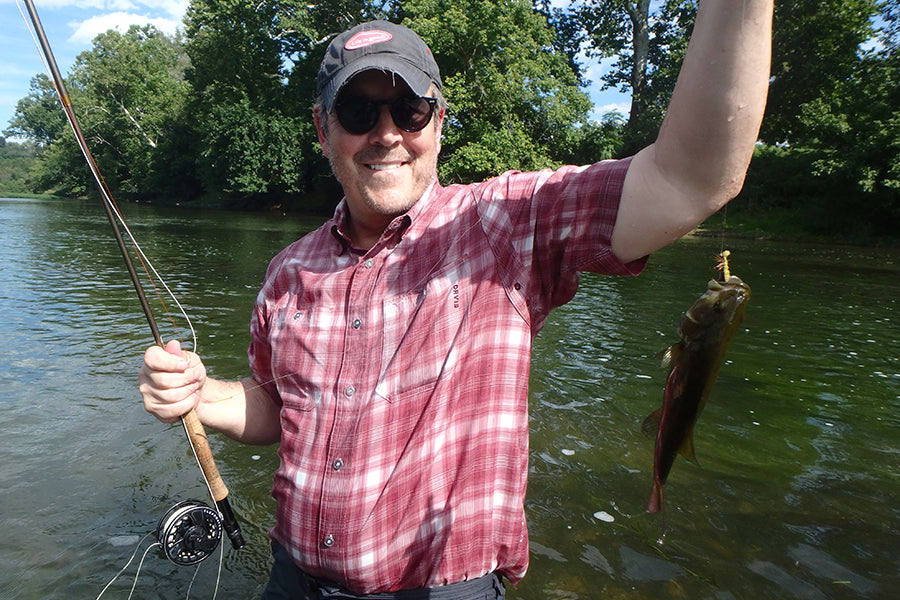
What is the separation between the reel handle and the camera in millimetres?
2531

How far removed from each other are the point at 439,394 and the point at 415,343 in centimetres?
17

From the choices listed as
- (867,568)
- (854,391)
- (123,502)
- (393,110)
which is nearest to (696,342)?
(393,110)

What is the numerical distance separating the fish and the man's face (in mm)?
1007

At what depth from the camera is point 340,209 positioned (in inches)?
93.2

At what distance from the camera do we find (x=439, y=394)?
185cm

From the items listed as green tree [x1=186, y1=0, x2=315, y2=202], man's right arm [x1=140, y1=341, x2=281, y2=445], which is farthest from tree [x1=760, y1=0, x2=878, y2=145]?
man's right arm [x1=140, y1=341, x2=281, y2=445]

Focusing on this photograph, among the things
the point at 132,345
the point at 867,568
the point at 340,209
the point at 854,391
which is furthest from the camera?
the point at 132,345

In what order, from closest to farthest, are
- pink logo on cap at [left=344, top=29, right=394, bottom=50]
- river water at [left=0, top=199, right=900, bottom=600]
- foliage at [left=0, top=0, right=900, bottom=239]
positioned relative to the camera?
pink logo on cap at [left=344, top=29, right=394, bottom=50], river water at [left=0, top=199, right=900, bottom=600], foliage at [left=0, top=0, right=900, bottom=239]

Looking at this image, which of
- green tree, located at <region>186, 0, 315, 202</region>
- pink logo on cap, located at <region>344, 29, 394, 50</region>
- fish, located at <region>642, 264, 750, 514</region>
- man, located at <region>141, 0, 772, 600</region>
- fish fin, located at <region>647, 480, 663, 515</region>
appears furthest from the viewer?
green tree, located at <region>186, 0, 315, 202</region>

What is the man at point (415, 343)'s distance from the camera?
181 cm

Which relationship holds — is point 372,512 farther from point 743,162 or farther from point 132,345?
point 132,345

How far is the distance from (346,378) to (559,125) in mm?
32144

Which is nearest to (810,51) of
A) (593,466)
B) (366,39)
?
(593,466)

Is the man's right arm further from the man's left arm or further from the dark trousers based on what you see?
the man's left arm
